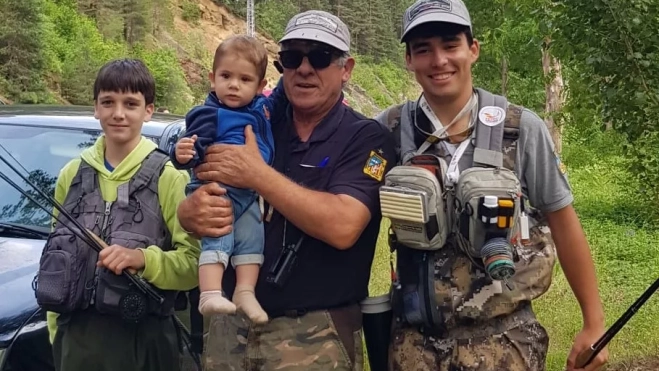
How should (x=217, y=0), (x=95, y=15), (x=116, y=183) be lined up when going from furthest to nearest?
(x=217, y=0), (x=95, y=15), (x=116, y=183)

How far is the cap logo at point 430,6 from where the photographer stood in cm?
243

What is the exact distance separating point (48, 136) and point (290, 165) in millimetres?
2253

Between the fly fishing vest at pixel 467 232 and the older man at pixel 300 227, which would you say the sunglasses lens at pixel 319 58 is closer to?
the older man at pixel 300 227

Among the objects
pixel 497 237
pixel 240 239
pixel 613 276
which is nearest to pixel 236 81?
pixel 240 239

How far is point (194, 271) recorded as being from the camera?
9.03 ft

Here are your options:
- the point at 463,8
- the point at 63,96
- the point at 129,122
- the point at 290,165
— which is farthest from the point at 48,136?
the point at 63,96

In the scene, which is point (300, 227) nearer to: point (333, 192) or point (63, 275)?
point (333, 192)

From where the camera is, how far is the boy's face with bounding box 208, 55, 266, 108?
8.83ft

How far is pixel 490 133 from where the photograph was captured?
238cm

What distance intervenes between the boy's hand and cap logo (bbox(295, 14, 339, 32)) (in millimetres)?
570

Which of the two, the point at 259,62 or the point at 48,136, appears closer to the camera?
the point at 259,62

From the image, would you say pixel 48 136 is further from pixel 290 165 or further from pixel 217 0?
pixel 217 0

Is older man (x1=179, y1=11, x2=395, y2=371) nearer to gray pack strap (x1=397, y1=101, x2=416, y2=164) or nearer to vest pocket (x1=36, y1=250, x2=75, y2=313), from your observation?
gray pack strap (x1=397, y1=101, x2=416, y2=164)

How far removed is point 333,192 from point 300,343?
0.53 metres
